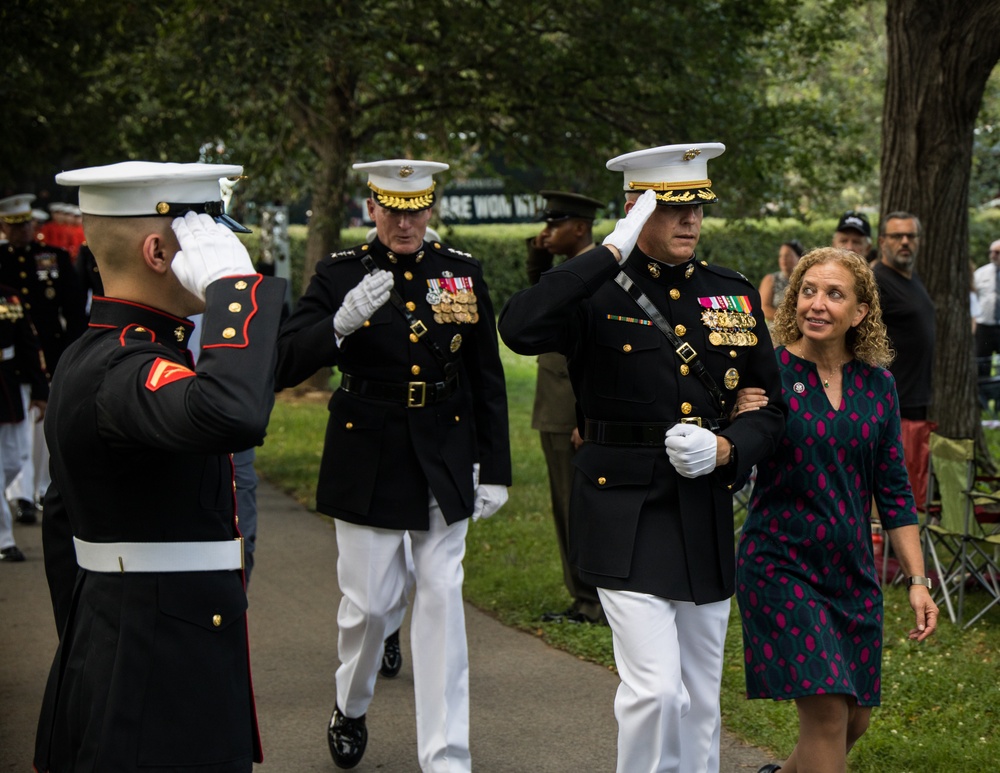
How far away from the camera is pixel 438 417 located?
17.8 feet

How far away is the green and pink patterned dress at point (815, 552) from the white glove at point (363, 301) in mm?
1595

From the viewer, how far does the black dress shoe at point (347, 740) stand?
208 inches

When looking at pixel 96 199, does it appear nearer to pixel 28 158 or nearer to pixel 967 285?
pixel 967 285

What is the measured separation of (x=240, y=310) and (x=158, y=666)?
2.78ft

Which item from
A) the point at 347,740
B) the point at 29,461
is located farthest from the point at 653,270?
the point at 29,461

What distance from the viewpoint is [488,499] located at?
17.9 ft

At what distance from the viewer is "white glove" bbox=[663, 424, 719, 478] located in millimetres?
4043

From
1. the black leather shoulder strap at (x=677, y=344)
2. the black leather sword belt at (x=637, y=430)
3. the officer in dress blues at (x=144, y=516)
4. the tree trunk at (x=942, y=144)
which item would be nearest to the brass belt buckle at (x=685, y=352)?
the black leather shoulder strap at (x=677, y=344)

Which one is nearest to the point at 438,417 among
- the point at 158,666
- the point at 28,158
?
the point at 158,666

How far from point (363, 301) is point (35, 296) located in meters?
6.35

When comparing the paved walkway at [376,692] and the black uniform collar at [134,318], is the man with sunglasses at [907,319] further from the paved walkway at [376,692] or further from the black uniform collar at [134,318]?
the black uniform collar at [134,318]

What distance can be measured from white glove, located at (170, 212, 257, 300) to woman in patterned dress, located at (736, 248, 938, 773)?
2008 millimetres

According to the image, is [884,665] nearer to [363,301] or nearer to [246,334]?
[363,301]

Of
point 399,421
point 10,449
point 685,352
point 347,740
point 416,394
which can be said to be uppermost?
point 685,352
